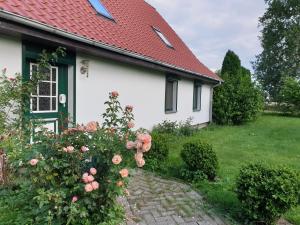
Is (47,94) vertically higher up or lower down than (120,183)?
higher up

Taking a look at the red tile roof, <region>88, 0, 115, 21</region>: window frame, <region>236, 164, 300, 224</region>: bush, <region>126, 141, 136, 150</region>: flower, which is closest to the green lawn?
<region>236, 164, 300, 224</region>: bush

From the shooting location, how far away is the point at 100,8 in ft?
28.4

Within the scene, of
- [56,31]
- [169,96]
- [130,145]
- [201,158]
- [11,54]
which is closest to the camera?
[130,145]

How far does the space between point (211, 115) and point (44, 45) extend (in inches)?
462

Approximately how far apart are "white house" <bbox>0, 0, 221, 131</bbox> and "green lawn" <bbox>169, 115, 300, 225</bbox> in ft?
6.48

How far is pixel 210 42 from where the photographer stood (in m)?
29.0

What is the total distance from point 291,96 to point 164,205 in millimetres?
21176

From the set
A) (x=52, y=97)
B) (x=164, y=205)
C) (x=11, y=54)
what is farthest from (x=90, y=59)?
(x=164, y=205)

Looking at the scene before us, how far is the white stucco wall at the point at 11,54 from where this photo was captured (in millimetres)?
4695

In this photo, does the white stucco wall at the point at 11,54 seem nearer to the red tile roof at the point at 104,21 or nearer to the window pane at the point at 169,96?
the red tile roof at the point at 104,21

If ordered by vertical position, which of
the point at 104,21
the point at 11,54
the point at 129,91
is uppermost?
Answer: the point at 104,21

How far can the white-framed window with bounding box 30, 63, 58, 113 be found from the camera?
565cm

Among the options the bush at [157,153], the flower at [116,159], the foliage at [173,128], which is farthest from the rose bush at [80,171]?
the foliage at [173,128]

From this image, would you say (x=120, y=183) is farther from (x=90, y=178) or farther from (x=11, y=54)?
(x=11, y=54)
